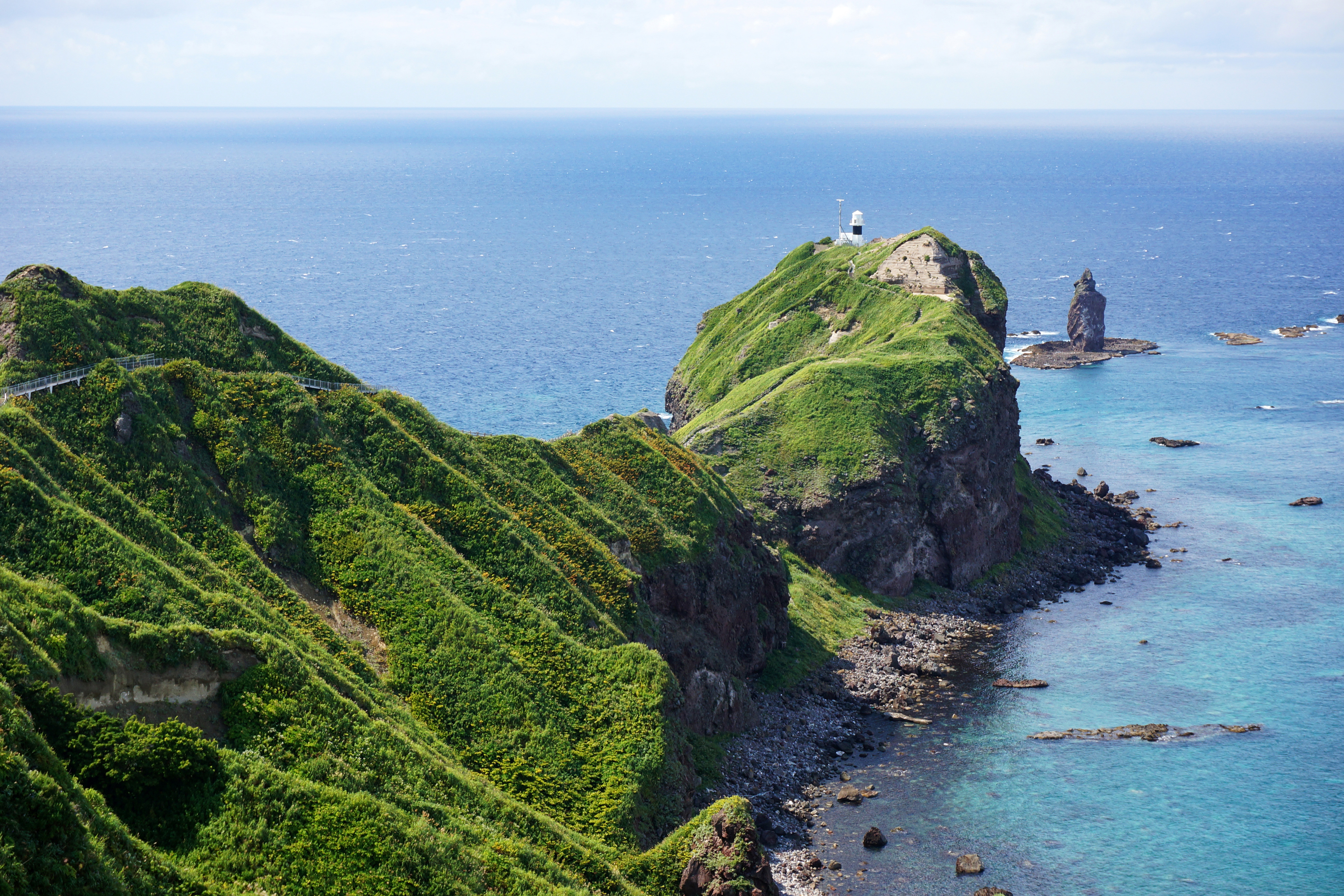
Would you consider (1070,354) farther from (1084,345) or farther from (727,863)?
(727,863)

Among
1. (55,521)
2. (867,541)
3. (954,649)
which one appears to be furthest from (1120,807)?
(55,521)

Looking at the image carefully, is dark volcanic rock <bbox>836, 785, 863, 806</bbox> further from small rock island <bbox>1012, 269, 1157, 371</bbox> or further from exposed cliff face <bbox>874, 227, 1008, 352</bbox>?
small rock island <bbox>1012, 269, 1157, 371</bbox>

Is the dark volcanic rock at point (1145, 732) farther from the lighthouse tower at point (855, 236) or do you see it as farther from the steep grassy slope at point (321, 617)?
the lighthouse tower at point (855, 236)

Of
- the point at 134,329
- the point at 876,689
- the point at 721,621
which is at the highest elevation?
the point at 134,329

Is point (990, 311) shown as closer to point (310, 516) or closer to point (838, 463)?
point (838, 463)

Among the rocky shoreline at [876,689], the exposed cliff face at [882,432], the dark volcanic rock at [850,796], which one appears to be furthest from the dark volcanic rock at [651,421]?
the dark volcanic rock at [850,796]

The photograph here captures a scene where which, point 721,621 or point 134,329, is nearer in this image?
point 134,329

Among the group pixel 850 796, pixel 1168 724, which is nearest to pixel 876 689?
pixel 850 796
